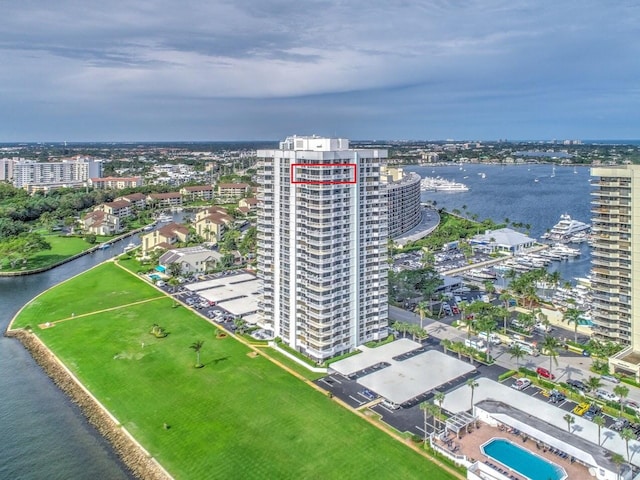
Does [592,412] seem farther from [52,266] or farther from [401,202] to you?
[52,266]

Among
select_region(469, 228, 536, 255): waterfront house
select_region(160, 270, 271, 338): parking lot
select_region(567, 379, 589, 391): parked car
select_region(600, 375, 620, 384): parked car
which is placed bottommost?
select_region(567, 379, 589, 391): parked car

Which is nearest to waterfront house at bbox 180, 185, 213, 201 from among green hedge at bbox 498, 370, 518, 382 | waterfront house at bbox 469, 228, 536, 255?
waterfront house at bbox 469, 228, 536, 255

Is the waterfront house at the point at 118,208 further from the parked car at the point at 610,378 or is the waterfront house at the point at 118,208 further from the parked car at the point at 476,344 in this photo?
the parked car at the point at 610,378

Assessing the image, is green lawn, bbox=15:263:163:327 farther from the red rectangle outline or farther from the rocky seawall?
the red rectangle outline

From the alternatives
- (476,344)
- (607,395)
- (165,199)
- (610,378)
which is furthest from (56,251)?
(607,395)

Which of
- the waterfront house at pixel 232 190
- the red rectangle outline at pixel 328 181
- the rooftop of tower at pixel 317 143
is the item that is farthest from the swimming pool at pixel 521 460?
the waterfront house at pixel 232 190

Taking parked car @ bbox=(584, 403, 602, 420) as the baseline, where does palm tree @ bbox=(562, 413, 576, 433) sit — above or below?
above

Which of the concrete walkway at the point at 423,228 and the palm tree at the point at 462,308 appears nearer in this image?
the palm tree at the point at 462,308
